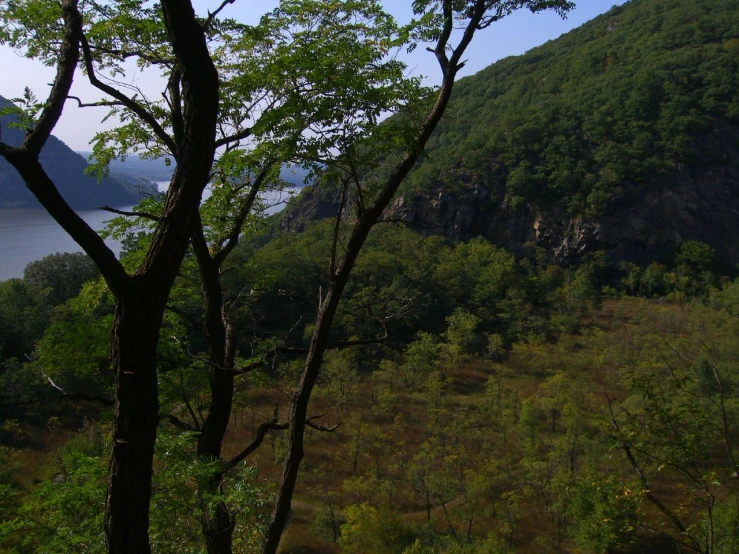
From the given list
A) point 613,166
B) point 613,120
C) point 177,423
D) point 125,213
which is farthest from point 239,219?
point 613,120

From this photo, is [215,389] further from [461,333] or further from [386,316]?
[461,333]

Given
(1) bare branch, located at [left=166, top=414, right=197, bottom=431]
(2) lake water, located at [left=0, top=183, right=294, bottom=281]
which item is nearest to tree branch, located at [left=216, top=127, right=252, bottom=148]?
(1) bare branch, located at [left=166, top=414, right=197, bottom=431]

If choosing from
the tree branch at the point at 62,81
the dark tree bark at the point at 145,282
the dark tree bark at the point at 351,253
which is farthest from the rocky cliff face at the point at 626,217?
the dark tree bark at the point at 145,282

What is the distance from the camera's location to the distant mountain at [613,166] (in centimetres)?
4434

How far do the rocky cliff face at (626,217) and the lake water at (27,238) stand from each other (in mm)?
19321

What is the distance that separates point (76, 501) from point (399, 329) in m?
27.3

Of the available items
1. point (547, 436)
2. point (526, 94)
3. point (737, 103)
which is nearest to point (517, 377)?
point (547, 436)

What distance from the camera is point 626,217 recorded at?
44.5m

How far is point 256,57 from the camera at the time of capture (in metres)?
3.54

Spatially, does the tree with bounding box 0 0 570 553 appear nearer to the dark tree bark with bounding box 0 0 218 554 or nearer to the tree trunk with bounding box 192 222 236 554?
the dark tree bark with bounding box 0 0 218 554

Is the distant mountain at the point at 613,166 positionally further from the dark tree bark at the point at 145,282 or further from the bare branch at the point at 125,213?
the dark tree bark at the point at 145,282

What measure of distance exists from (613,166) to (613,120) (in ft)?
21.6

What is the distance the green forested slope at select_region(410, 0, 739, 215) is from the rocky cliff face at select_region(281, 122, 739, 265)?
2.80 ft

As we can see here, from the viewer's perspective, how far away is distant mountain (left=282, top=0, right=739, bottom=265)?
44.3m
